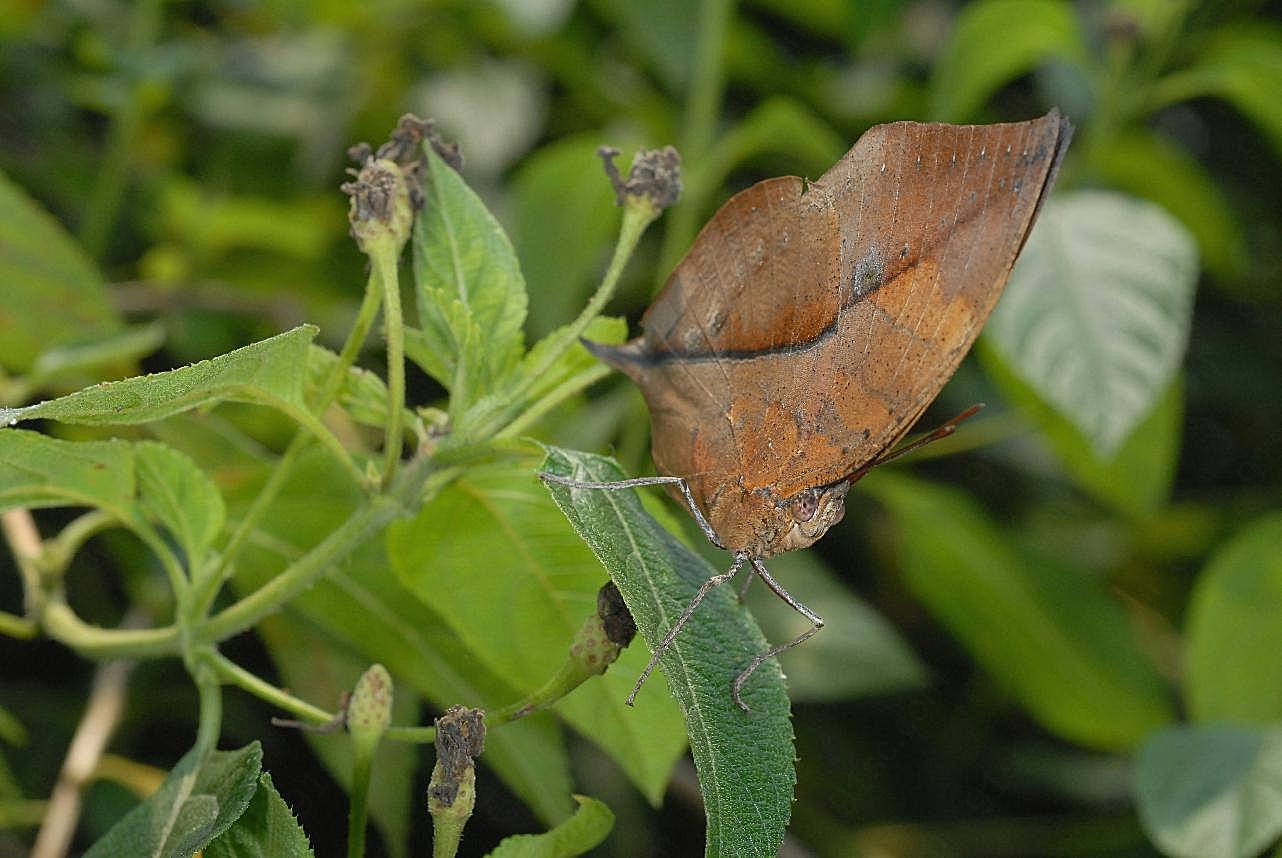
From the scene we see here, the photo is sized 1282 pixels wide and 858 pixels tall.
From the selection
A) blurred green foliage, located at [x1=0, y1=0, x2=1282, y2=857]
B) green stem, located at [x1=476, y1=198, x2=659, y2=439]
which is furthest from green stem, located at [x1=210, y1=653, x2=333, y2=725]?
green stem, located at [x1=476, y1=198, x2=659, y2=439]

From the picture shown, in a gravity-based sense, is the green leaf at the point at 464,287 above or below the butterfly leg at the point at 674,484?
above

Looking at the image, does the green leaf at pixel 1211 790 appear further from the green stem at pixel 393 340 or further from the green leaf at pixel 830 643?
the green stem at pixel 393 340

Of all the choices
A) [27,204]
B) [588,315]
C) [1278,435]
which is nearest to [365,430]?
[27,204]

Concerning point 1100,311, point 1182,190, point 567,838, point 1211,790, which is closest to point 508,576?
point 567,838

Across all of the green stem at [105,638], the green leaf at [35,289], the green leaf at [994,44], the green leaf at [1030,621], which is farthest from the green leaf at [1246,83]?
the green stem at [105,638]

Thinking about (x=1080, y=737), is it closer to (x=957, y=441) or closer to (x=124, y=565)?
(x=957, y=441)

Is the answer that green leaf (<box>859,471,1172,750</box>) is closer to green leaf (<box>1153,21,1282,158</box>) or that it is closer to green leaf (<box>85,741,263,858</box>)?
green leaf (<box>1153,21,1282,158</box>)

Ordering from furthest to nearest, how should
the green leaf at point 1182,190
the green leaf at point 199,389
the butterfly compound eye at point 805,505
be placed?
the green leaf at point 1182,190
the butterfly compound eye at point 805,505
the green leaf at point 199,389

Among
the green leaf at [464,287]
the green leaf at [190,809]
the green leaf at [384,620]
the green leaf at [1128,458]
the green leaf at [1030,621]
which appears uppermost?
the green leaf at [464,287]
